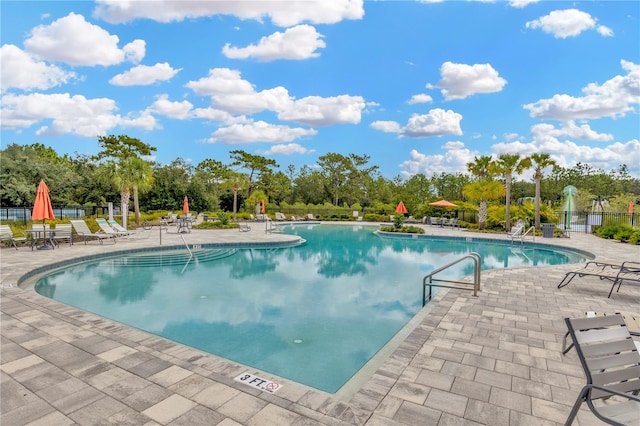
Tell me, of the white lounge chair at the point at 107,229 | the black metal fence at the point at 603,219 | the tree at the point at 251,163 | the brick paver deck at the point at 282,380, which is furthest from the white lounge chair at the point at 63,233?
the black metal fence at the point at 603,219

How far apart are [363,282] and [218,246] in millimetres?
6946

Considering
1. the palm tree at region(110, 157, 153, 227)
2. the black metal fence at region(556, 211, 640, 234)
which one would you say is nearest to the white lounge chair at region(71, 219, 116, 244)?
the palm tree at region(110, 157, 153, 227)

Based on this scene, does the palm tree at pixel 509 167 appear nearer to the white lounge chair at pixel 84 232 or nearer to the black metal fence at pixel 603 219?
the black metal fence at pixel 603 219

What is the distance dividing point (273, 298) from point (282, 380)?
3818 mm

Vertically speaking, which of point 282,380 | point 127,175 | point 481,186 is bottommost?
point 282,380

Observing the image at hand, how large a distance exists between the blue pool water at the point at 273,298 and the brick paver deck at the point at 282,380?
80 centimetres

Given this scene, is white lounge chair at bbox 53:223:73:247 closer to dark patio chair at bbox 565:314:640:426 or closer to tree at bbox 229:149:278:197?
dark patio chair at bbox 565:314:640:426

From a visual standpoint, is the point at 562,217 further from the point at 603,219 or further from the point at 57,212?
the point at 57,212

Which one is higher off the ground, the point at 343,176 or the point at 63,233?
the point at 343,176

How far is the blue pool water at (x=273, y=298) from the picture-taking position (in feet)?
14.6

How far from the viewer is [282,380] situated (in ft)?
9.98

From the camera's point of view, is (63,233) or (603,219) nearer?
(63,233)

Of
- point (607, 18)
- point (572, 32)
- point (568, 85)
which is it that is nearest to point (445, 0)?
point (572, 32)

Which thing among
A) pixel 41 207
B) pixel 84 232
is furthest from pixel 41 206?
pixel 84 232
